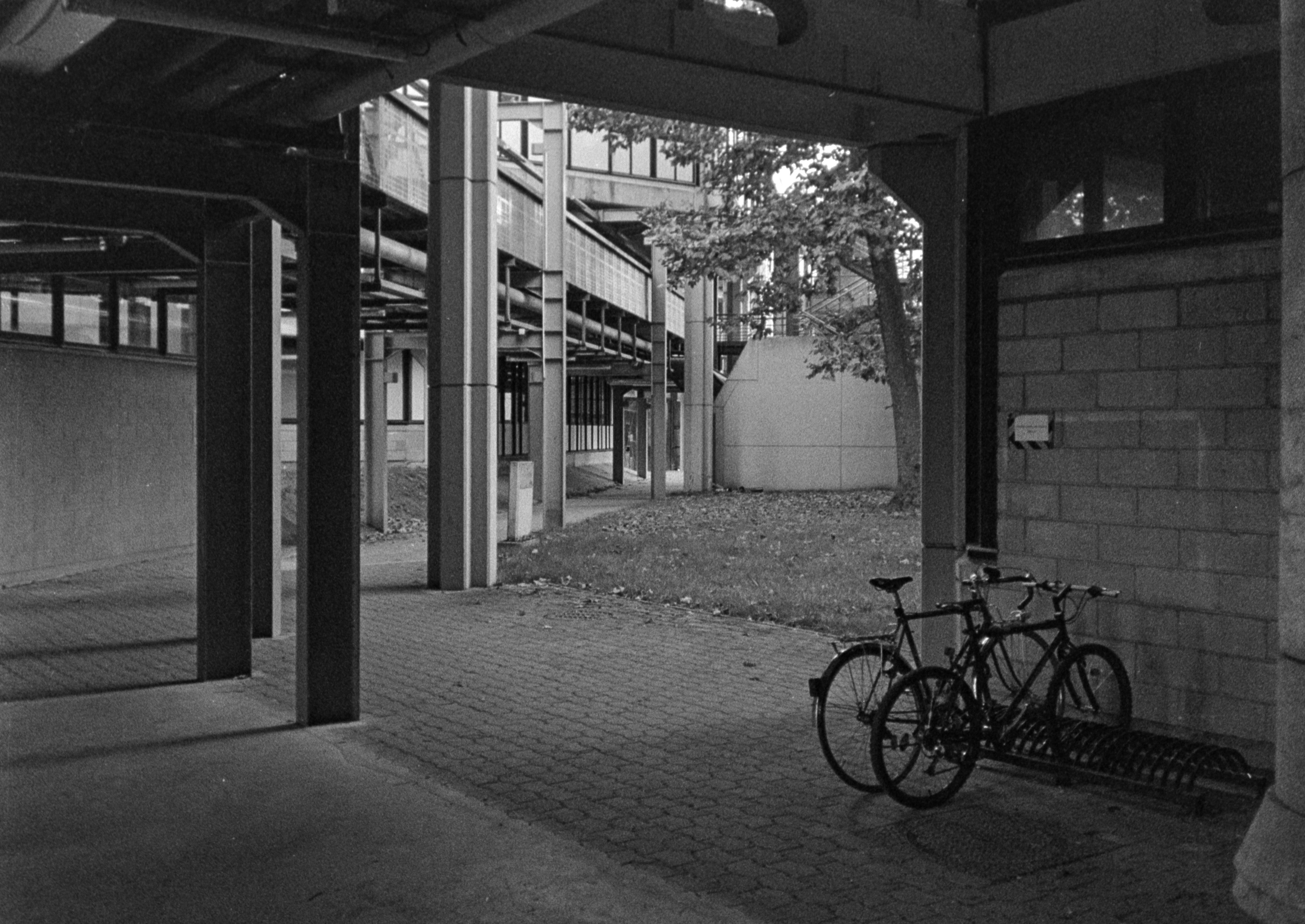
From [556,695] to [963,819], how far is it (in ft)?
11.5

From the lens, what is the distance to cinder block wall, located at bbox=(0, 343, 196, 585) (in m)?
15.0

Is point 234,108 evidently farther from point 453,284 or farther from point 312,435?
point 453,284

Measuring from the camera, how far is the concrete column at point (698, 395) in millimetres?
37312

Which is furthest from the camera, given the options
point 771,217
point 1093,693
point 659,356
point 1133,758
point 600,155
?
point 600,155

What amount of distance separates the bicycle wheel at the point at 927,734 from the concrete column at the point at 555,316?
16610 millimetres

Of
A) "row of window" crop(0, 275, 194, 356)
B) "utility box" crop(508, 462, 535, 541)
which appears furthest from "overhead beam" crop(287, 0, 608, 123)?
"utility box" crop(508, 462, 535, 541)

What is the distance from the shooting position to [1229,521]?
721 centimetres

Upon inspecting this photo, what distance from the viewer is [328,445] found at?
27.0ft

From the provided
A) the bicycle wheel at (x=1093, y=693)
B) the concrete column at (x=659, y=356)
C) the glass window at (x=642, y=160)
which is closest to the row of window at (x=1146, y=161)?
the bicycle wheel at (x=1093, y=693)

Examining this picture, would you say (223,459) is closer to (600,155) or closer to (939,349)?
(939,349)

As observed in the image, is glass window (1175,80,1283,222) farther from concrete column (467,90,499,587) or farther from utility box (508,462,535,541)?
utility box (508,462,535,541)

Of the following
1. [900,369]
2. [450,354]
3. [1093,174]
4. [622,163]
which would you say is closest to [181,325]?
[450,354]

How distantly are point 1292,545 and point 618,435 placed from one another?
4815 centimetres

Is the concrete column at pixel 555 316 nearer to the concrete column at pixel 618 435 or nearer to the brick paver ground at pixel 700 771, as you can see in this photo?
the brick paver ground at pixel 700 771
